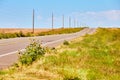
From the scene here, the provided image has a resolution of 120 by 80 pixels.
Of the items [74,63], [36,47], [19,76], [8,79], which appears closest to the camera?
[8,79]

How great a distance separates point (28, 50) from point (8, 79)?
5881 mm

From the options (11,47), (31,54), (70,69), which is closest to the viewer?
(70,69)

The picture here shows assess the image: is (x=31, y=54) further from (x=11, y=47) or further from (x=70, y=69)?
(x=11, y=47)

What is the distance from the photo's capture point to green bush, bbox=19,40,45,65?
14695 millimetres

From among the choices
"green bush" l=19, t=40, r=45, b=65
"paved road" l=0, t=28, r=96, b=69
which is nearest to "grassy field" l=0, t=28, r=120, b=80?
"green bush" l=19, t=40, r=45, b=65

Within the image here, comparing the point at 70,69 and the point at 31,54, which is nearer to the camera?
the point at 70,69

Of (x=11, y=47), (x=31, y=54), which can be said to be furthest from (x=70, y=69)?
(x=11, y=47)

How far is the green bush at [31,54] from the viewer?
1470 centimetres

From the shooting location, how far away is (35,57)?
15367 millimetres

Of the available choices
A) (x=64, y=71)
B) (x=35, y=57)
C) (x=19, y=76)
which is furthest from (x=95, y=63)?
(x=19, y=76)

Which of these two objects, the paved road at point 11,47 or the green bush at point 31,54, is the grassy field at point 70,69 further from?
the paved road at point 11,47

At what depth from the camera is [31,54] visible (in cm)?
1535

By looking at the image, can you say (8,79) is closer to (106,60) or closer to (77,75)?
(77,75)

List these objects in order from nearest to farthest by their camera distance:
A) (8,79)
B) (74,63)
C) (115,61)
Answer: (8,79) → (74,63) → (115,61)
